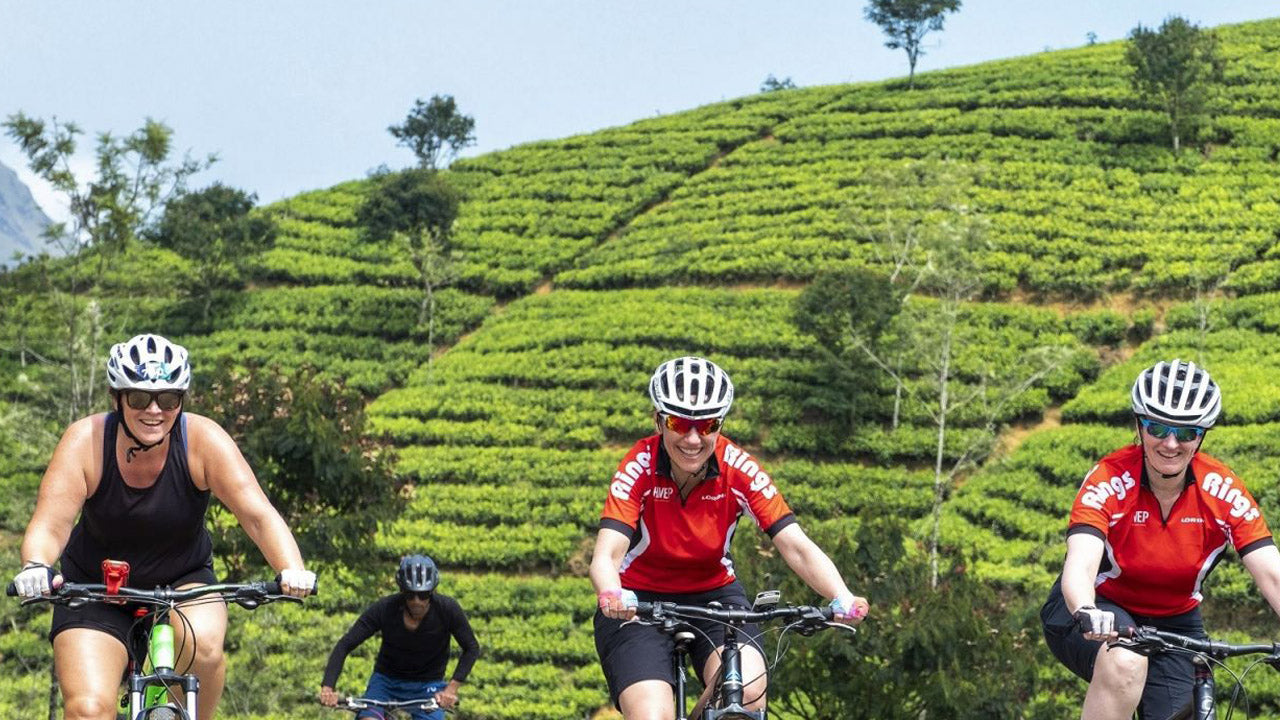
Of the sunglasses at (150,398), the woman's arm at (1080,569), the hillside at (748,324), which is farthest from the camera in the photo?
the hillside at (748,324)

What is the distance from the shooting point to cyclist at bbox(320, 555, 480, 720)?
11.7 m

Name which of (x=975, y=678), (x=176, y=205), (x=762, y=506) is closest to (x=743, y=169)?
(x=176, y=205)

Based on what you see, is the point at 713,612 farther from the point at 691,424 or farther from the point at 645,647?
the point at 691,424

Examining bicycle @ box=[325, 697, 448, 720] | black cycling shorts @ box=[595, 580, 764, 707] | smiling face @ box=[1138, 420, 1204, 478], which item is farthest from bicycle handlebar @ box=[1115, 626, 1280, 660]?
bicycle @ box=[325, 697, 448, 720]

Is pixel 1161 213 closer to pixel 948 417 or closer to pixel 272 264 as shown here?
pixel 948 417

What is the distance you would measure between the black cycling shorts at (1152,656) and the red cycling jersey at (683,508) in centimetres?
135

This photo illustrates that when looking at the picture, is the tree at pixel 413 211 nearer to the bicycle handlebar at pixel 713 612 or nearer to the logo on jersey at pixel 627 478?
the logo on jersey at pixel 627 478

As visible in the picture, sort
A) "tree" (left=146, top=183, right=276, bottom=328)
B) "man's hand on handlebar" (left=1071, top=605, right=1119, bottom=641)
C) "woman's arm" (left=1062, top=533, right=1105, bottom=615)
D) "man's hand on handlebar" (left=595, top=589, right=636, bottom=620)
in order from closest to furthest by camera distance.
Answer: "man's hand on handlebar" (left=1071, top=605, right=1119, bottom=641)
"woman's arm" (left=1062, top=533, right=1105, bottom=615)
"man's hand on handlebar" (left=595, top=589, right=636, bottom=620)
"tree" (left=146, top=183, right=276, bottom=328)

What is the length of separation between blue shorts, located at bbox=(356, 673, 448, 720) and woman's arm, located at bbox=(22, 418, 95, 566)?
187 inches

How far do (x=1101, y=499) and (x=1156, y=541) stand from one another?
1.14ft

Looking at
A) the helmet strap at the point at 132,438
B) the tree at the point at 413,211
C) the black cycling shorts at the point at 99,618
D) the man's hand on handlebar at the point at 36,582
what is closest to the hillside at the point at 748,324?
the tree at the point at 413,211

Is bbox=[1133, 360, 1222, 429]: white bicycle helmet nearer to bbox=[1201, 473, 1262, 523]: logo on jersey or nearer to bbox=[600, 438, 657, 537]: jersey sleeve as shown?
bbox=[1201, 473, 1262, 523]: logo on jersey

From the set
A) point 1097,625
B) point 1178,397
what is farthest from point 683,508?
point 1178,397

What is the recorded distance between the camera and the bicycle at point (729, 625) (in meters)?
7.41
